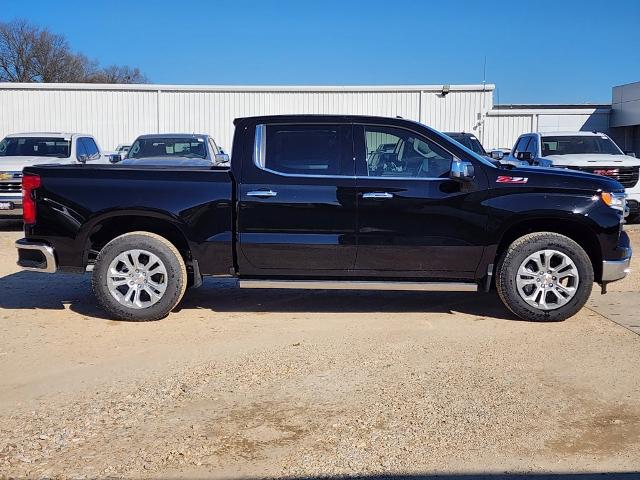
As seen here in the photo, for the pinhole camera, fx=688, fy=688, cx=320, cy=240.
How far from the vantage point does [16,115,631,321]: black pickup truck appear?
20.8 feet

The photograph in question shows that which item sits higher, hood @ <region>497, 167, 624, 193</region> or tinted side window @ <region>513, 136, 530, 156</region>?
tinted side window @ <region>513, 136, 530, 156</region>

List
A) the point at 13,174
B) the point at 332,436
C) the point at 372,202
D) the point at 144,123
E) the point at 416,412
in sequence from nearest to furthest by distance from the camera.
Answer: the point at 332,436
the point at 416,412
the point at 372,202
the point at 13,174
the point at 144,123

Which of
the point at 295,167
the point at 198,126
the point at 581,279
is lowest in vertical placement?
the point at 581,279

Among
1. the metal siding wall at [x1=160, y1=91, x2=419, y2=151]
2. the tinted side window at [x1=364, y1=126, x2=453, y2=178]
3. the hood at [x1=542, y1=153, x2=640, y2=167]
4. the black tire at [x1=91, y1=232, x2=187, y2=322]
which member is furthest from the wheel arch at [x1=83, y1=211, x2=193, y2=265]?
the metal siding wall at [x1=160, y1=91, x2=419, y2=151]

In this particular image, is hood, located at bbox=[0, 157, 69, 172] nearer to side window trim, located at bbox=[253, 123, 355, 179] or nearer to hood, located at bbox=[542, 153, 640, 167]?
side window trim, located at bbox=[253, 123, 355, 179]

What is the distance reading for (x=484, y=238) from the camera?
634 cm

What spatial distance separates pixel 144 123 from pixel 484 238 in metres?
21.4

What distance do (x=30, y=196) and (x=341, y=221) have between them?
294cm

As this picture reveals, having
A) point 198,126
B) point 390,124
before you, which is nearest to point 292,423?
point 390,124

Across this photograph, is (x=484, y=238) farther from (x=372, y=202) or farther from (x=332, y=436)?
(x=332, y=436)

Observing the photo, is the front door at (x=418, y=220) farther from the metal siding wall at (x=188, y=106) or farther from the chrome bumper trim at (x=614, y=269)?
the metal siding wall at (x=188, y=106)

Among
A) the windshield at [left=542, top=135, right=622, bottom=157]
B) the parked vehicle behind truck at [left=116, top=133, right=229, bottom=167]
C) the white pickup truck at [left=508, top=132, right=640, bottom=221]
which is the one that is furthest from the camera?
the windshield at [left=542, top=135, right=622, bottom=157]

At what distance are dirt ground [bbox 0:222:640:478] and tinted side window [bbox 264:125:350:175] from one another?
1451 millimetres

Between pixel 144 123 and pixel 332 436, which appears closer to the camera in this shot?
pixel 332 436
